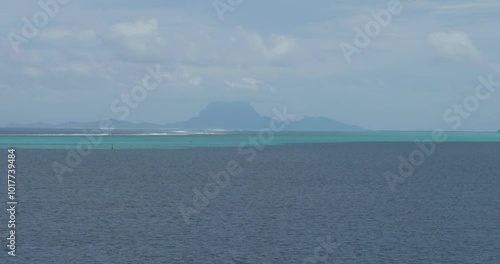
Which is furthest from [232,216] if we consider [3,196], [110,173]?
[110,173]

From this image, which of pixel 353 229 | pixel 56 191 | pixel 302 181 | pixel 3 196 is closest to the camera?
pixel 353 229

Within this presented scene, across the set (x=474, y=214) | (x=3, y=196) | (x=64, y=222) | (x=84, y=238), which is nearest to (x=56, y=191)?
(x=3, y=196)

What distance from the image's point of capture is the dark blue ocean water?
4434cm

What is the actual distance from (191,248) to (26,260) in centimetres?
1009

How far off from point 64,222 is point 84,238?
23.3ft

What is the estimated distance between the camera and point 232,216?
59125 millimetres

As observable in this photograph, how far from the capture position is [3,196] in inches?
2795

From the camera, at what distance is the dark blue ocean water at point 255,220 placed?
4434cm

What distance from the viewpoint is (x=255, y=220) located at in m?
57.0

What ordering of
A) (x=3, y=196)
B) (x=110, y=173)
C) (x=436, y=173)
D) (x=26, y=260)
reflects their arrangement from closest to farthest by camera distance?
(x=26, y=260) < (x=3, y=196) < (x=110, y=173) < (x=436, y=173)

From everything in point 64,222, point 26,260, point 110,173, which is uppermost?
point 110,173

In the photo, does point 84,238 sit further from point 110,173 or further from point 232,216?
point 110,173

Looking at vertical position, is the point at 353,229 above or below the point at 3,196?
below

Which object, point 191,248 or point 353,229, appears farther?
point 353,229
